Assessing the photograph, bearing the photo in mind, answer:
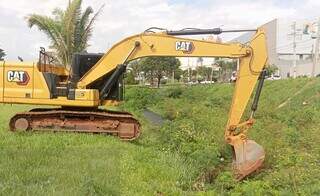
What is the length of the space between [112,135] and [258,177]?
5.74 metres

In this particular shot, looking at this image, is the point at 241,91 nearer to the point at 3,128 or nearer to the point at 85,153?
the point at 85,153

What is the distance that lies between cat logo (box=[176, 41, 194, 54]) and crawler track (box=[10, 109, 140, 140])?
2.70 m

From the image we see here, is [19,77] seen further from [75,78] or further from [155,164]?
[155,164]

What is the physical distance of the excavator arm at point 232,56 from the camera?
35.8 feet

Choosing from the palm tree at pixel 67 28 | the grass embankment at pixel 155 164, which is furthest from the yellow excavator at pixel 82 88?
the palm tree at pixel 67 28

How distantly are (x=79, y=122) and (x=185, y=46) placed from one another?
12.8 feet

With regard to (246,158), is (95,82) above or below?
above

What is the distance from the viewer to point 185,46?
531 inches

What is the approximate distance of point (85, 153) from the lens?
10.9m

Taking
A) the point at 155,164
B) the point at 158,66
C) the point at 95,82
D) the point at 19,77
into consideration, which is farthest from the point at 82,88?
the point at 158,66

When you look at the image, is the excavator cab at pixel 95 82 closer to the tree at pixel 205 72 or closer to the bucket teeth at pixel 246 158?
the bucket teeth at pixel 246 158

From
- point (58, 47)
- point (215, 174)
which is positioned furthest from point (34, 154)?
point (58, 47)

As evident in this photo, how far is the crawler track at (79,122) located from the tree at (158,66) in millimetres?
49818

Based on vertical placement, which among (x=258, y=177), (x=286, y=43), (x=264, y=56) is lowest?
(x=258, y=177)
